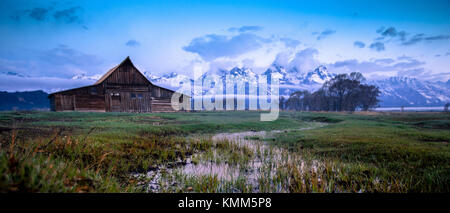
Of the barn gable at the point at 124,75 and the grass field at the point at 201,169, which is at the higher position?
the barn gable at the point at 124,75

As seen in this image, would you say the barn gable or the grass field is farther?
the barn gable

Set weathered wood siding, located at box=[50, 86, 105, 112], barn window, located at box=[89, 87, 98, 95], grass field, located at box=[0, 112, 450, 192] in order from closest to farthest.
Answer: grass field, located at box=[0, 112, 450, 192] → weathered wood siding, located at box=[50, 86, 105, 112] → barn window, located at box=[89, 87, 98, 95]

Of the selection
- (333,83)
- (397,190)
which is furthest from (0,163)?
(333,83)

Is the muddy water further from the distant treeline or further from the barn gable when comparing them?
the distant treeline

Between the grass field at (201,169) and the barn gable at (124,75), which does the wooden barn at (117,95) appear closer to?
the barn gable at (124,75)

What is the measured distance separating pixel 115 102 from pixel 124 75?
17.9 feet

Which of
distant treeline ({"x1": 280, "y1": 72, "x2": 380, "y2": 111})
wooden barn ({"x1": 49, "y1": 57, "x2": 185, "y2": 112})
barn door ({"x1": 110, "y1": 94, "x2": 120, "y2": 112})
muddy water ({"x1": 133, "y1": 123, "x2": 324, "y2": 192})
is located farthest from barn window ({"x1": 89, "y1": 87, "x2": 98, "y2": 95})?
distant treeline ({"x1": 280, "y1": 72, "x2": 380, "y2": 111})

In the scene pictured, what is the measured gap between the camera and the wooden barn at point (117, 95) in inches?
1191

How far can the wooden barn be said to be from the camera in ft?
99.3

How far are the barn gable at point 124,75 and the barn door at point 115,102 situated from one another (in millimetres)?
2479

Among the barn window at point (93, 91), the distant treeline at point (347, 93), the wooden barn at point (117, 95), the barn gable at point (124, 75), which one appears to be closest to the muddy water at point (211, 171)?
the wooden barn at point (117, 95)

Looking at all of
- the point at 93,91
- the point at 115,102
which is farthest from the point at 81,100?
the point at 115,102

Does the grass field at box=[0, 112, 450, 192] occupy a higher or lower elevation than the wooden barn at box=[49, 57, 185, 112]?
lower

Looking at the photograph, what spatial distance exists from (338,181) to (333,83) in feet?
257
